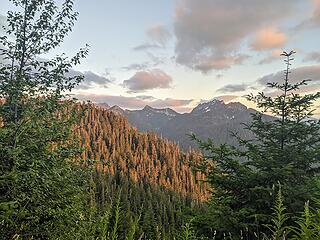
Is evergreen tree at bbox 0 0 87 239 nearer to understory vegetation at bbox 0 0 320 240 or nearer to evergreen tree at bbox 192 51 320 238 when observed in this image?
understory vegetation at bbox 0 0 320 240

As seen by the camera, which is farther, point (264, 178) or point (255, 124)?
point (255, 124)

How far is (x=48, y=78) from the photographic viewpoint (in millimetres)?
12031

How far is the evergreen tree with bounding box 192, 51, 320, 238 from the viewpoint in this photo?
10.5m

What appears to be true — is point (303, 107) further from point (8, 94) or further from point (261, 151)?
point (8, 94)

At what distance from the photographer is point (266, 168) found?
11.7 meters

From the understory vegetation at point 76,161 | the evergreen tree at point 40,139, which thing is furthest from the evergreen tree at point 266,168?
the evergreen tree at point 40,139

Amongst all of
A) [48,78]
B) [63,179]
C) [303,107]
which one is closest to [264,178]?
[303,107]

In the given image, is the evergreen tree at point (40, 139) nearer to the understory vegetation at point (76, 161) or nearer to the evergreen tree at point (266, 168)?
the understory vegetation at point (76, 161)

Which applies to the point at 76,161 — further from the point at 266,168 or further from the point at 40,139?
the point at 266,168

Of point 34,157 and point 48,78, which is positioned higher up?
point 48,78

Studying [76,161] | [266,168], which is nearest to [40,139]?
[76,161]

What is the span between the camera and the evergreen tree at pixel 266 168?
1052 centimetres

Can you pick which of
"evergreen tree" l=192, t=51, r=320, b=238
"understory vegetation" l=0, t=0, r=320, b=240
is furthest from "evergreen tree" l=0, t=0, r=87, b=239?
"evergreen tree" l=192, t=51, r=320, b=238

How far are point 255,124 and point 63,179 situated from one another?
25.8ft
